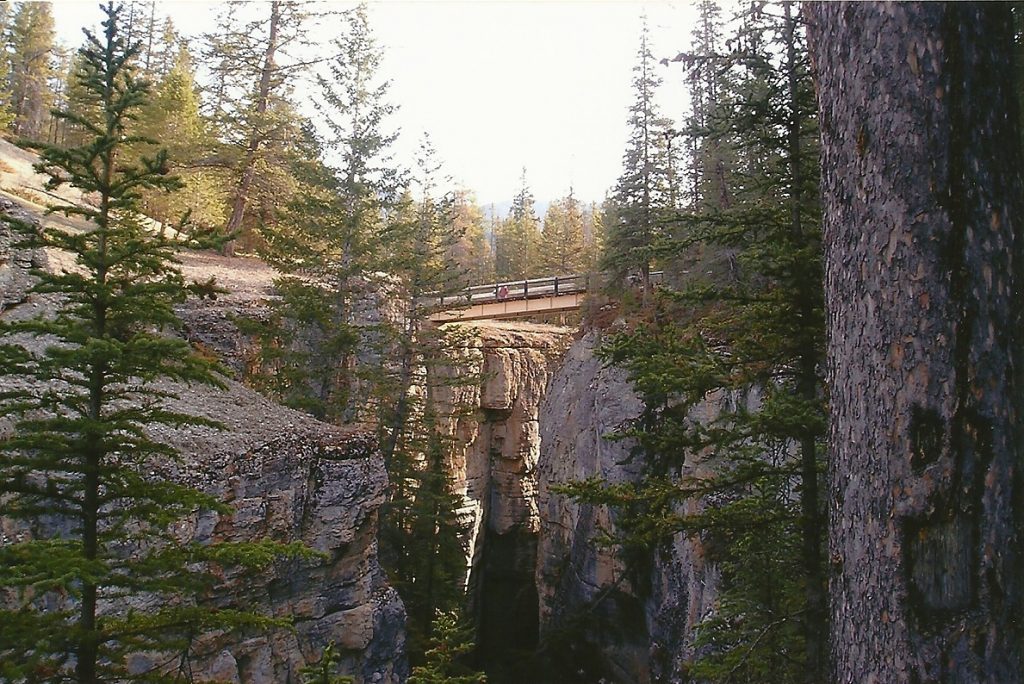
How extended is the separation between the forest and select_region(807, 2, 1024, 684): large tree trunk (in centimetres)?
1

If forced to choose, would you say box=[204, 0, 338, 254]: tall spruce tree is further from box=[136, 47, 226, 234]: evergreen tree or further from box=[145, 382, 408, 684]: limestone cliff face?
box=[145, 382, 408, 684]: limestone cliff face

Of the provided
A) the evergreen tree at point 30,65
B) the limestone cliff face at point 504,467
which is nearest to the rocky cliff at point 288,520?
the limestone cliff face at point 504,467

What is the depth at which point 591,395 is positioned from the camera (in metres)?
18.5

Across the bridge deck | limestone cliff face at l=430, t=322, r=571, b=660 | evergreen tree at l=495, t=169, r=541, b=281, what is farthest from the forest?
evergreen tree at l=495, t=169, r=541, b=281

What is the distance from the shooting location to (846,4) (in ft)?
8.55

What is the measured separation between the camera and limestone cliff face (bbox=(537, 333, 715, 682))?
13.7 metres

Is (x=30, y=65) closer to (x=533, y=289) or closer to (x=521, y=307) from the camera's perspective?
(x=533, y=289)

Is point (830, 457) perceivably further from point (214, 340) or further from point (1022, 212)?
point (214, 340)

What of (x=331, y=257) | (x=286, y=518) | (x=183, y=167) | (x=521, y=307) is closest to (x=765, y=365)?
(x=286, y=518)

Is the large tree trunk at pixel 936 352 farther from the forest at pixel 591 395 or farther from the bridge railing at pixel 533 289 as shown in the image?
the bridge railing at pixel 533 289

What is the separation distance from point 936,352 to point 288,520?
9.30m

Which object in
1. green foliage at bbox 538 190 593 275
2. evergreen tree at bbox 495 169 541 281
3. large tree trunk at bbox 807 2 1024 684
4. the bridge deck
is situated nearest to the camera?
large tree trunk at bbox 807 2 1024 684

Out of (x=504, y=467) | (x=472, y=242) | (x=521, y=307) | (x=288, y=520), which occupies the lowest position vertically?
(x=504, y=467)

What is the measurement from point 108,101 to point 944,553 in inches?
204
